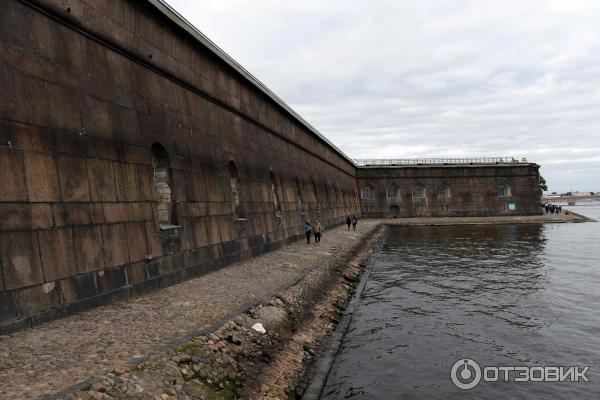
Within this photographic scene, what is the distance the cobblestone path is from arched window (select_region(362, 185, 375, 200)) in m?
48.1

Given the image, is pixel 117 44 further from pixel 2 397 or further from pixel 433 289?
pixel 433 289

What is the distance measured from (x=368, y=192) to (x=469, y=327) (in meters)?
49.4

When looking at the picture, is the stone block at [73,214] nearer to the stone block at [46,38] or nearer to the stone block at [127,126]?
the stone block at [127,126]

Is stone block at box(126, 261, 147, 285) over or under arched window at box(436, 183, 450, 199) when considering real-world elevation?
under

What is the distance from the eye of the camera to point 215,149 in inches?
627

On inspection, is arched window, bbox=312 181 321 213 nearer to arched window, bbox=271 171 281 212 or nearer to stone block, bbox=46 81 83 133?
arched window, bbox=271 171 281 212

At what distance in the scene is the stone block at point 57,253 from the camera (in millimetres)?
7988

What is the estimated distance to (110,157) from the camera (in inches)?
397

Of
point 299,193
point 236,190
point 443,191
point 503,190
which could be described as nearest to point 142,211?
point 236,190

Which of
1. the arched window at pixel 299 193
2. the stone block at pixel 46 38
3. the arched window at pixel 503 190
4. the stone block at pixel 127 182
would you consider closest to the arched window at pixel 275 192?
the arched window at pixel 299 193

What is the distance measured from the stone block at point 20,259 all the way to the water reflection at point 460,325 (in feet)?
18.2

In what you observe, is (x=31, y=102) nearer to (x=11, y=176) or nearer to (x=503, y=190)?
(x=11, y=176)

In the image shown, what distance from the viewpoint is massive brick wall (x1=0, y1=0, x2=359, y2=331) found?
7.80 meters

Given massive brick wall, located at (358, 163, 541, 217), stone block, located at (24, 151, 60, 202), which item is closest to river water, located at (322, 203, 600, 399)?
stone block, located at (24, 151, 60, 202)
